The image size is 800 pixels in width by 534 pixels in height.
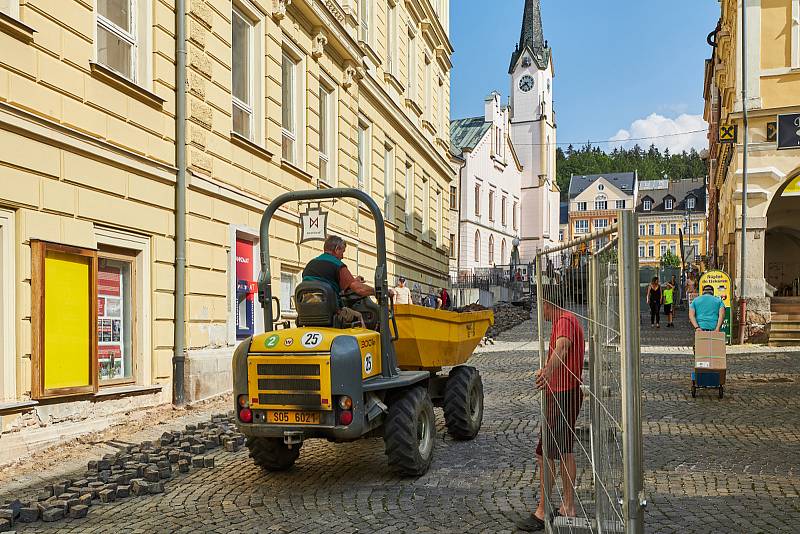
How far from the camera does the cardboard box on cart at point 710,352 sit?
39.4 ft

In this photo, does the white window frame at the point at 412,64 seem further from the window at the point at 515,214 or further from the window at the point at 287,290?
the window at the point at 515,214

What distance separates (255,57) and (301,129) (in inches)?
90.6

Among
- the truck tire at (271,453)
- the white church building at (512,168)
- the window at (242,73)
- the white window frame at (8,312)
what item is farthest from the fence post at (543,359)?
the white church building at (512,168)

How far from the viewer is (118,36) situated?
10.6 meters

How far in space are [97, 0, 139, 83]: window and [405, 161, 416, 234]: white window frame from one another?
1591cm

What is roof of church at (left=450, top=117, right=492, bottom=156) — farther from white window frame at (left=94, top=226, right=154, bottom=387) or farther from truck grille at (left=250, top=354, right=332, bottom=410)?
truck grille at (left=250, top=354, right=332, bottom=410)

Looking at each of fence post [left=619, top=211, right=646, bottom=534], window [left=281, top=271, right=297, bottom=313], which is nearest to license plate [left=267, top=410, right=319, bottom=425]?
fence post [left=619, top=211, right=646, bottom=534]

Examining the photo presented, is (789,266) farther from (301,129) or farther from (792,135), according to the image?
(301,129)

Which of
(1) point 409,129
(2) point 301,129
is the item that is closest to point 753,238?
(1) point 409,129

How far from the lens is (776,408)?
1105 centimetres

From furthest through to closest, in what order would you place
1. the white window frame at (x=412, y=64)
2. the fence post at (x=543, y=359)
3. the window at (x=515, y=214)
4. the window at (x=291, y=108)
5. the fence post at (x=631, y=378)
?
1. the window at (x=515, y=214)
2. the white window frame at (x=412, y=64)
3. the window at (x=291, y=108)
4. the fence post at (x=543, y=359)
5. the fence post at (x=631, y=378)

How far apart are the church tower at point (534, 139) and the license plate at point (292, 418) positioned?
68.9 meters

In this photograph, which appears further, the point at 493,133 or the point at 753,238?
the point at 493,133

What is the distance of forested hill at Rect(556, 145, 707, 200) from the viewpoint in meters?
138
